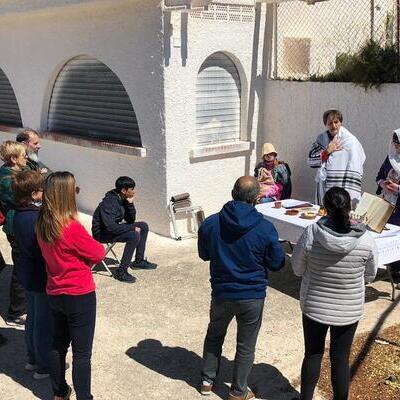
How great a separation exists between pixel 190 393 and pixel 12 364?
1511 mm

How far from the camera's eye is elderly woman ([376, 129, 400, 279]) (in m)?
6.17

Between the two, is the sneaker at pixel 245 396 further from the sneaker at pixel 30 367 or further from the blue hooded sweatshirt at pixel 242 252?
the sneaker at pixel 30 367

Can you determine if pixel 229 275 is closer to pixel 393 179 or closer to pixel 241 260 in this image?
pixel 241 260

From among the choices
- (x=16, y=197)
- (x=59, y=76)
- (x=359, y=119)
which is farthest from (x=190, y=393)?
(x=59, y=76)

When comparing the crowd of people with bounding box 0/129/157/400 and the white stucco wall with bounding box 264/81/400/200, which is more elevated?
the white stucco wall with bounding box 264/81/400/200

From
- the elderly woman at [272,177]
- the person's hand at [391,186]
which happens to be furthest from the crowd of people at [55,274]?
the elderly woman at [272,177]

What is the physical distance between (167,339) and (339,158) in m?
3.02

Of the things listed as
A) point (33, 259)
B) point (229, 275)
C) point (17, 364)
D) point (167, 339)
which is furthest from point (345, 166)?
point (17, 364)

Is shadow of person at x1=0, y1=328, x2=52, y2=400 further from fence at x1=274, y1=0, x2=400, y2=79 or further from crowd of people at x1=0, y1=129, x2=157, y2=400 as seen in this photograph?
fence at x1=274, y1=0, x2=400, y2=79

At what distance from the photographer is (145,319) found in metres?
5.48

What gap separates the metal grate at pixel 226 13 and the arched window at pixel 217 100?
0.51 meters

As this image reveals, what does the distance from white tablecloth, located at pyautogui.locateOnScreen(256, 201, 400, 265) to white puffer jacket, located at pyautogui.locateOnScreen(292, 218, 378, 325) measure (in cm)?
190

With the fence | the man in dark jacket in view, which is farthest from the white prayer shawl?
the man in dark jacket

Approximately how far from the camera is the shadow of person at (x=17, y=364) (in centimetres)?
432
